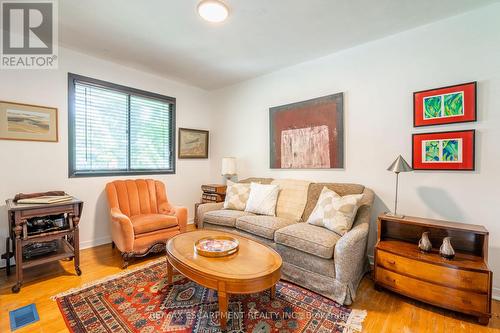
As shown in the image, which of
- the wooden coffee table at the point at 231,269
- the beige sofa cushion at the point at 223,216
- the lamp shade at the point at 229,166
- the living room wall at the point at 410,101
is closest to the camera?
the wooden coffee table at the point at 231,269

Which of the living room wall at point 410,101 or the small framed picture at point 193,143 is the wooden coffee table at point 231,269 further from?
the small framed picture at point 193,143

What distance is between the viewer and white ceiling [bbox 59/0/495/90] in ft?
6.81

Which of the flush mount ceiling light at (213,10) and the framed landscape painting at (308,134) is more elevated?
the flush mount ceiling light at (213,10)

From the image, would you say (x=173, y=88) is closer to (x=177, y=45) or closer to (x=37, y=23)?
(x=177, y=45)

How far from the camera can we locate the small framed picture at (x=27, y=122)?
2.53 meters

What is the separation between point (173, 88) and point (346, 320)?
4.00 metres

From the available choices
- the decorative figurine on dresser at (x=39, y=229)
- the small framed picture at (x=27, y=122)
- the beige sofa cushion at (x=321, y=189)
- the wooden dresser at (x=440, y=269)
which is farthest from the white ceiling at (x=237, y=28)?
the wooden dresser at (x=440, y=269)

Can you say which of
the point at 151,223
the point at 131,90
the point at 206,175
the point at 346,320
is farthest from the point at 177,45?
the point at 346,320

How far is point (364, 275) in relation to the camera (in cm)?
248

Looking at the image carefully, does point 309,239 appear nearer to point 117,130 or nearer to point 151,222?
point 151,222

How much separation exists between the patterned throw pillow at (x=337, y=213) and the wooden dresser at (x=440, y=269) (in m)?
0.29

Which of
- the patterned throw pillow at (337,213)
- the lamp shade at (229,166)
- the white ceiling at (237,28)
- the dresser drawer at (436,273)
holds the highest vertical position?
the white ceiling at (237,28)

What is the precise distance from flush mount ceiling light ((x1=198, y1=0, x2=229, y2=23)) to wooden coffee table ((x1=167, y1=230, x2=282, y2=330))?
2.09 metres

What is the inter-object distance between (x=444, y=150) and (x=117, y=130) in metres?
4.05
